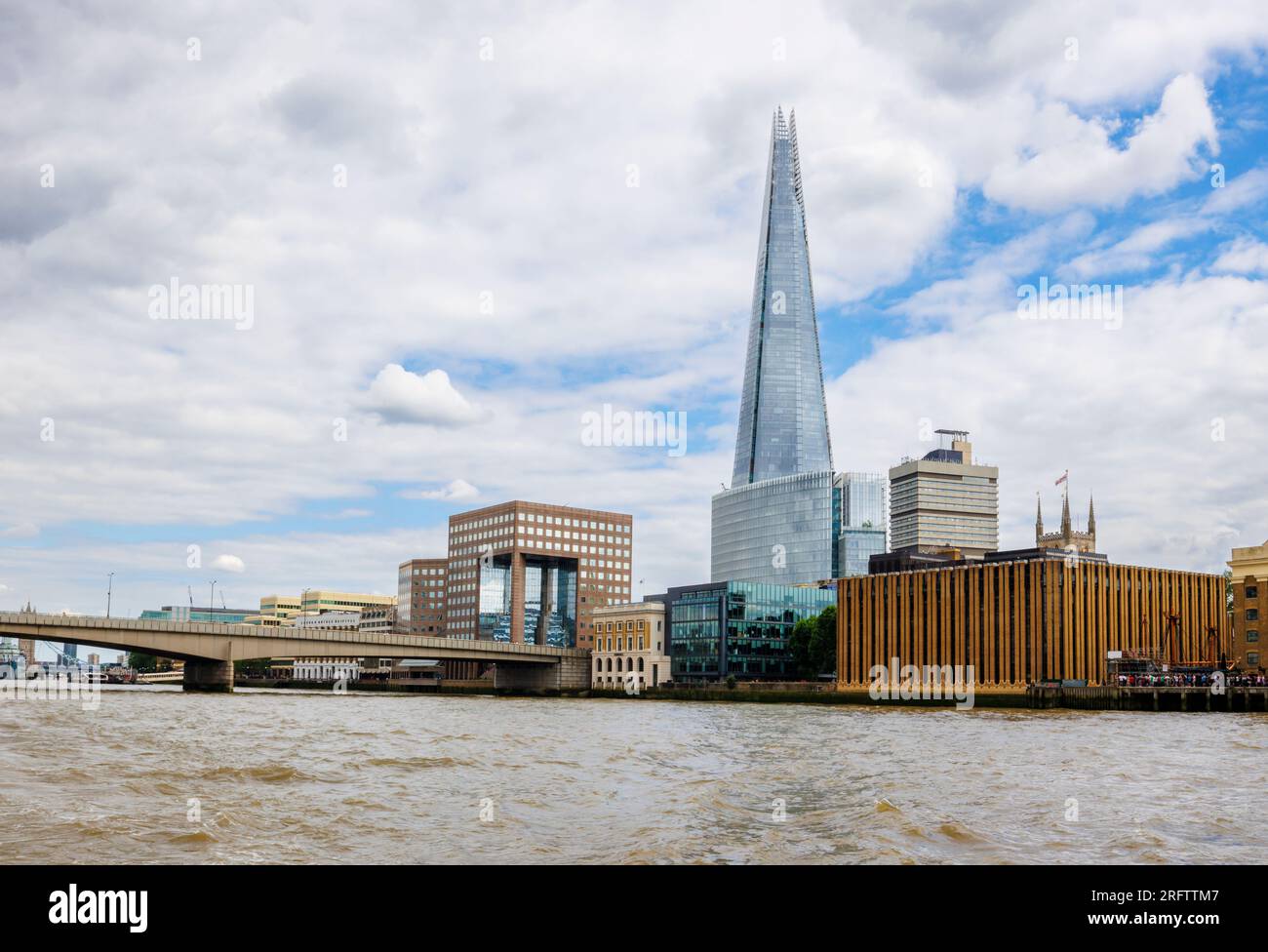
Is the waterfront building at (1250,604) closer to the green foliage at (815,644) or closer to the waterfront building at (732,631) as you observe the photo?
the green foliage at (815,644)

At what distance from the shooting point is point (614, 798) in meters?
26.5

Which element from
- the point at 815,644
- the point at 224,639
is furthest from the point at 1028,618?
the point at 224,639

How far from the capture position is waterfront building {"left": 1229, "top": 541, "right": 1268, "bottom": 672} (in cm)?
10719

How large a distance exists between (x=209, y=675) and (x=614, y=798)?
356 ft

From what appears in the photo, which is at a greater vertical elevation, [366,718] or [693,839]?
[693,839]

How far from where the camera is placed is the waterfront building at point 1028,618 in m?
122

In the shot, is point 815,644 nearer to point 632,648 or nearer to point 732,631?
point 732,631

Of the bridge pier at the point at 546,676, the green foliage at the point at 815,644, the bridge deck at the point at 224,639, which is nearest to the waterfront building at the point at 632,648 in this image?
the bridge pier at the point at 546,676

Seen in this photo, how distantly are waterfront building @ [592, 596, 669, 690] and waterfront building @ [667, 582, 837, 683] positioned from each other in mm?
2934
